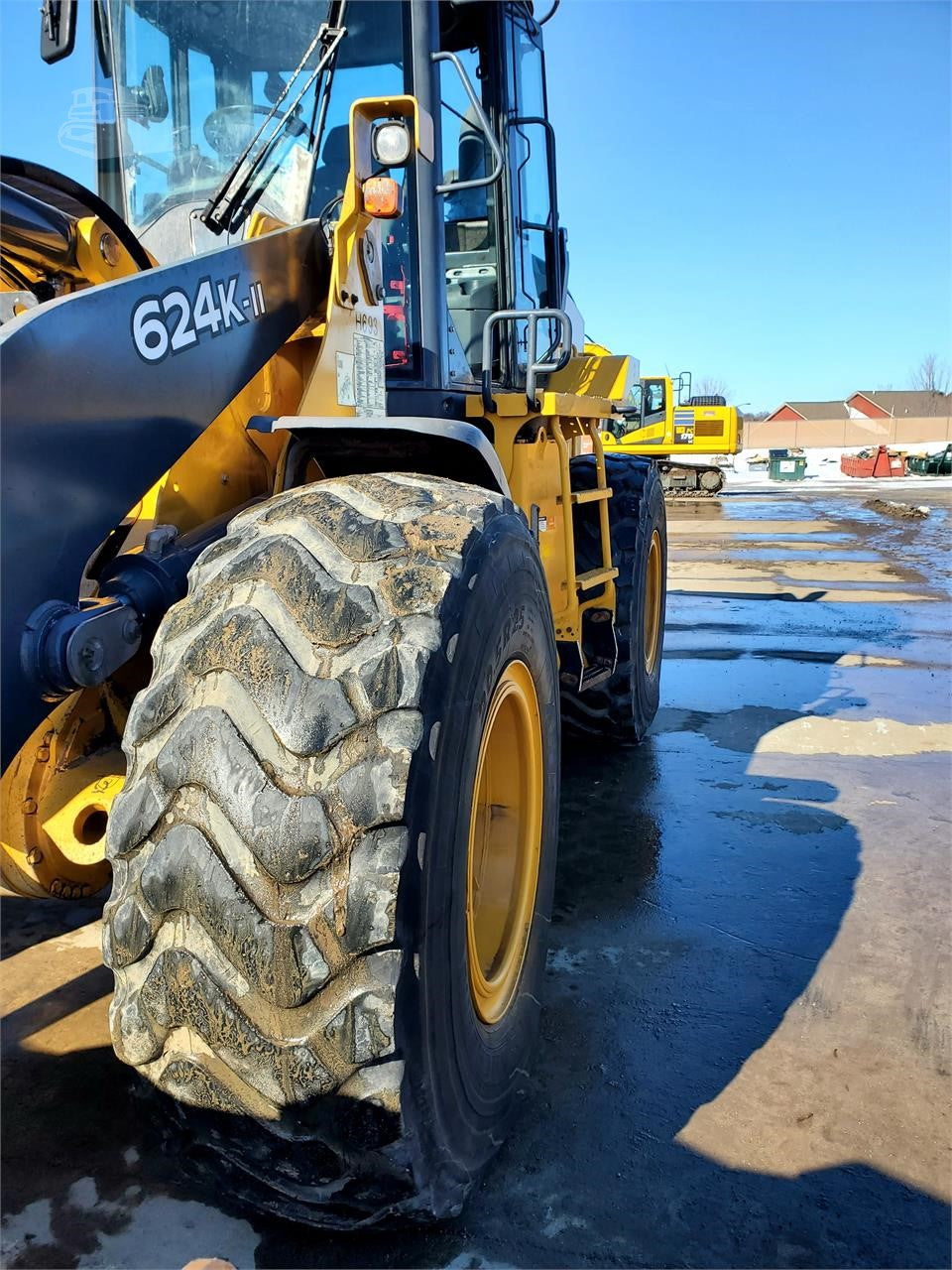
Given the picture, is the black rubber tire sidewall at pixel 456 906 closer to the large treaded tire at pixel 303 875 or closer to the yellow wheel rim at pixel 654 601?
the large treaded tire at pixel 303 875

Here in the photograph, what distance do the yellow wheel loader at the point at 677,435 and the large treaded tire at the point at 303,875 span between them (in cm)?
2536

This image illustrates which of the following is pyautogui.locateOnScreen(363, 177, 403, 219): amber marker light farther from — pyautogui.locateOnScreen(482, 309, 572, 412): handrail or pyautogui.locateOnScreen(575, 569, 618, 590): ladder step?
pyautogui.locateOnScreen(575, 569, 618, 590): ladder step

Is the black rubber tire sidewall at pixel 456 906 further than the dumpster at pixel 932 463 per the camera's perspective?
No

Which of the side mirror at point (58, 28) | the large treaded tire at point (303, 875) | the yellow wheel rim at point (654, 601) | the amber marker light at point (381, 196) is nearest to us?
the large treaded tire at point (303, 875)

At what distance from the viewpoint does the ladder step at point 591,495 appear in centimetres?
440

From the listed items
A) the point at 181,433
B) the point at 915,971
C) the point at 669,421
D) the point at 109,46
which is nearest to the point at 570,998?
the point at 915,971

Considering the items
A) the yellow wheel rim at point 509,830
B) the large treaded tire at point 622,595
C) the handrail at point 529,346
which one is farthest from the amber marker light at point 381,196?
the large treaded tire at point 622,595

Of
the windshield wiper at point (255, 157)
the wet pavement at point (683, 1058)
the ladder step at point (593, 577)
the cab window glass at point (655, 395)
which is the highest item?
the cab window glass at point (655, 395)

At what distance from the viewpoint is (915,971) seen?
311cm

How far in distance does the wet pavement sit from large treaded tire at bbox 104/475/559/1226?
0.99ft

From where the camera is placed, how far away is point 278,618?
1715 millimetres

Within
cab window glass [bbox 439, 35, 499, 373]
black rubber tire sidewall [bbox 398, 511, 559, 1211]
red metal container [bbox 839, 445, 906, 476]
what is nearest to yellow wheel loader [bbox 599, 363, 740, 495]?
red metal container [bbox 839, 445, 906, 476]

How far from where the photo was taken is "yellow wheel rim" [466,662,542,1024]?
8.04 feet

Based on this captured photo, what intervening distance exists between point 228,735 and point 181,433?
30.0 inches
